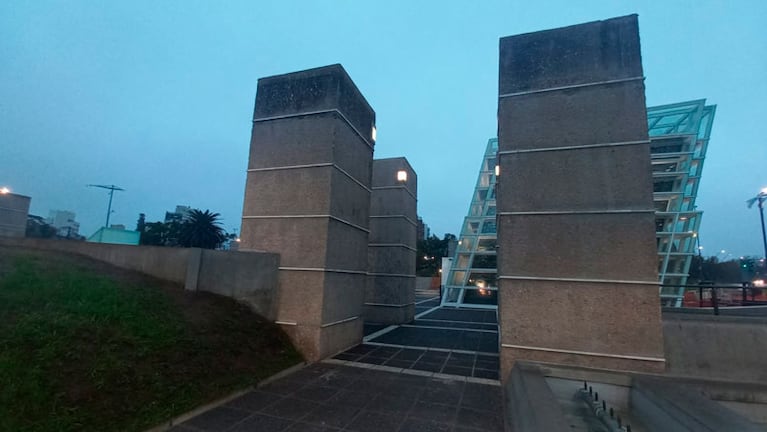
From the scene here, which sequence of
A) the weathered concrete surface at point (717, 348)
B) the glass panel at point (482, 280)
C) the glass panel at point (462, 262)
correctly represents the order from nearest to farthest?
the weathered concrete surface at point (717, 348)
the glass panel at point (482, 280)
the glass panel at point (462, 262)

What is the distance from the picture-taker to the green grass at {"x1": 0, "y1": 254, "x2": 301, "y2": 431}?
3.80m

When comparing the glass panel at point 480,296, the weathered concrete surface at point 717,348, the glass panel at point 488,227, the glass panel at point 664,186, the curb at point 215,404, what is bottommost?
the curb at point 215,404

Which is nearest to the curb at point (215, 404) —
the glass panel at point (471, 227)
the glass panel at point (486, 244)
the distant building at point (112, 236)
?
the distant building at point (112, 236)

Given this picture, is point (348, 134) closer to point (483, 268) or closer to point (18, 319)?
point (18, 319)

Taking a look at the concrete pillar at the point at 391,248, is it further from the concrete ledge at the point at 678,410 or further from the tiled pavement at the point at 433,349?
the concrete ledge at the point at 678,410

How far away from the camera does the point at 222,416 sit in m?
4.72

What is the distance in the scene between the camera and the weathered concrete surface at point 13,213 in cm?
1497

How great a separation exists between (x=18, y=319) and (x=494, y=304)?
71.4 feet

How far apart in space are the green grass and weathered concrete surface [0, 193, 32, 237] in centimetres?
1212

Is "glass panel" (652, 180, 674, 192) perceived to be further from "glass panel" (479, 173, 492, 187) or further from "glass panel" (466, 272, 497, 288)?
"glass panel" (466, 272, 497, 288)

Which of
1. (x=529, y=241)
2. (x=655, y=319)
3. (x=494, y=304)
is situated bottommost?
(x=494, y=304)

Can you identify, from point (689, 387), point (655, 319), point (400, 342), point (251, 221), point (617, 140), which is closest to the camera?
point (689, 387)

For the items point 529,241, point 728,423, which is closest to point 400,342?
point 529,241

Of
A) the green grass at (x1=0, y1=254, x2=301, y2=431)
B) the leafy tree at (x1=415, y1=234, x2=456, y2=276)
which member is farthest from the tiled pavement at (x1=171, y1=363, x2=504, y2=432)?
the leafy tree at (x1=415, y1=234, x2=456, y2=276)
